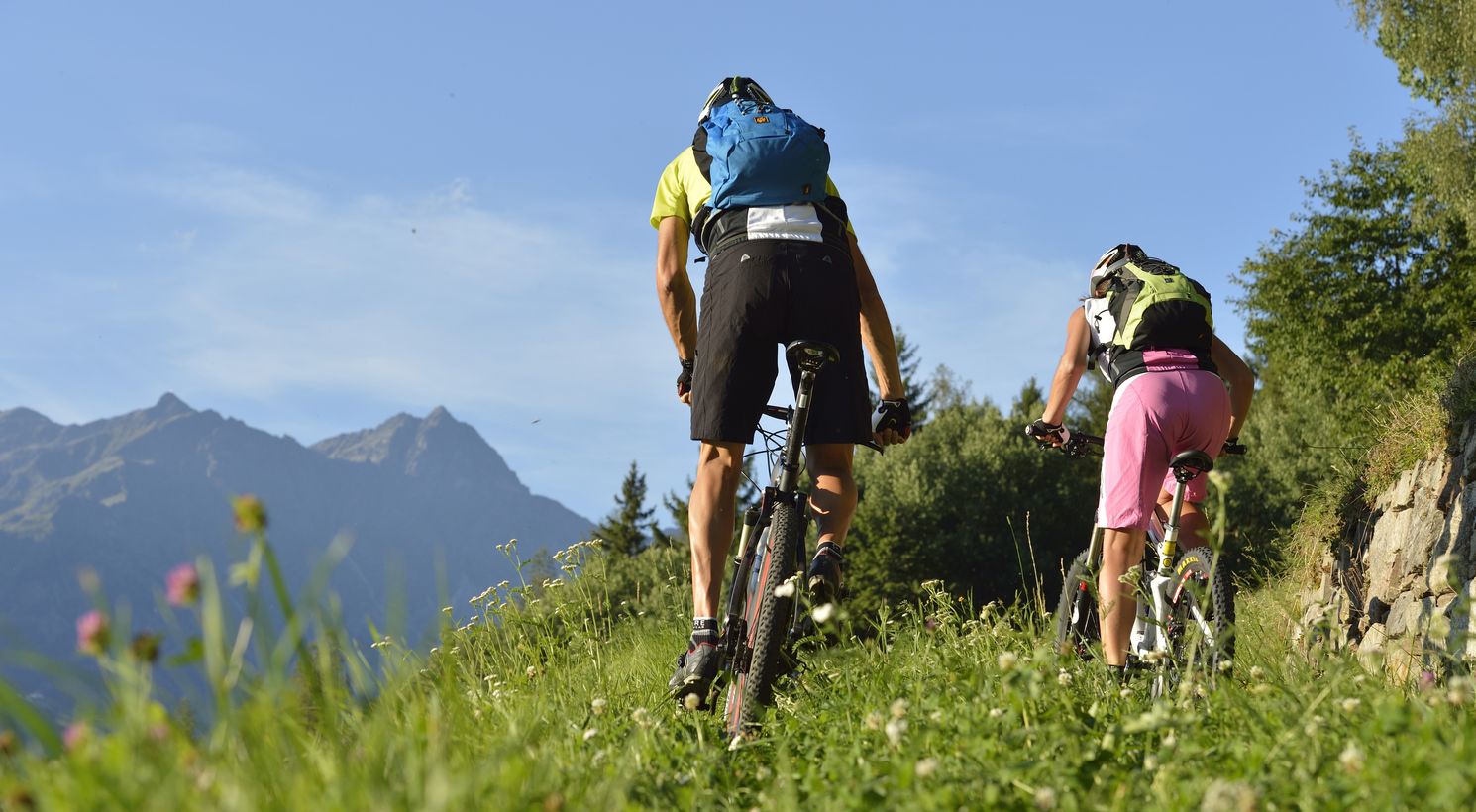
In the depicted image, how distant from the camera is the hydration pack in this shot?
466 centimetres

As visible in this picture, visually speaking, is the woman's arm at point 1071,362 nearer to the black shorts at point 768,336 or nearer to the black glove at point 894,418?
the black glove at point 894,418

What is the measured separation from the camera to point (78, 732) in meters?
1.78

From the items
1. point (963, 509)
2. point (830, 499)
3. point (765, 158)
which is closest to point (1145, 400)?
point (830, 499)

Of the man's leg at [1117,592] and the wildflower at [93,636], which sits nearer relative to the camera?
the wildflower at [93,636]

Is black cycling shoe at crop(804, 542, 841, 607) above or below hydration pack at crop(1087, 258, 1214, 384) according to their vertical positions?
below

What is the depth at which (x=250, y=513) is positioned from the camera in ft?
5.56

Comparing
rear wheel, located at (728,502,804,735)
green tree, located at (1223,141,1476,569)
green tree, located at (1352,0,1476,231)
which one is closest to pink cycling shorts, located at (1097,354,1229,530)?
rear wheel, located at (728,502,804,735)

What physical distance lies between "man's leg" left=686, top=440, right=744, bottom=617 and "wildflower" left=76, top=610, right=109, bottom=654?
2.37 metres

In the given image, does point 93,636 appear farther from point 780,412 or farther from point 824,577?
point 780,412

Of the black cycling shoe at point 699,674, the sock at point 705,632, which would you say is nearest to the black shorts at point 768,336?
the sock at point 705,632

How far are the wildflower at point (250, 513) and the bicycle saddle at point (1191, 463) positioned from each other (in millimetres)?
3598

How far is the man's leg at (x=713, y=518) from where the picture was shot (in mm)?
3947

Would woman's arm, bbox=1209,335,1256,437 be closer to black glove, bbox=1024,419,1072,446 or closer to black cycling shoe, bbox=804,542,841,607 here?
black glove, bbox=1024,419,1072,446

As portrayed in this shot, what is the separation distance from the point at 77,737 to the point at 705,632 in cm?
220
